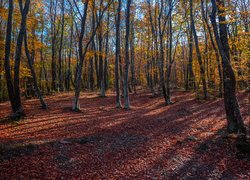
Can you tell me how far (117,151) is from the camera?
6.45 meters

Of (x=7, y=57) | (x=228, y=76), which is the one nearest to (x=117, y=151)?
(x=228, y=76)

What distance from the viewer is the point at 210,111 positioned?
518 inches

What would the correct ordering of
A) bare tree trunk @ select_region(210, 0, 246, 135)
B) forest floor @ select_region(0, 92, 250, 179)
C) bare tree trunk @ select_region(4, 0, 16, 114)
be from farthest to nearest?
bare tree trunk @ select_region(4, 0, 16, 114), bare tree trunk @ select_region(210, 0, 246, 135), forest floor @ select_region(0, 92, 250, 179)

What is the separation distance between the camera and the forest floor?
510 cm

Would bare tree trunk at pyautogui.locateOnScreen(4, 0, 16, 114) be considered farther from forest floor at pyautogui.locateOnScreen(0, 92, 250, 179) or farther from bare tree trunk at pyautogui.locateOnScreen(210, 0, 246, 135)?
bare tree trunk at pyautogui.locateOnScreen(210, 0, 246, 135)

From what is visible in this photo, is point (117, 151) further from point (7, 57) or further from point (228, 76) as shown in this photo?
point (7, 57)

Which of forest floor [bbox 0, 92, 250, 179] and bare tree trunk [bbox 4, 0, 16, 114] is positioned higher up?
bare tree trunk [bbox 4, 0, 16, 114]

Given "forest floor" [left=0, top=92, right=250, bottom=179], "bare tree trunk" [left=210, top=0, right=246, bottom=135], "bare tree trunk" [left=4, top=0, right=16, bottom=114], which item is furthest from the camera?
"bare tree trunk" [left=4, top=0, right=16, bottom=114]

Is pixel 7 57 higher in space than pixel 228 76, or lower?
higher

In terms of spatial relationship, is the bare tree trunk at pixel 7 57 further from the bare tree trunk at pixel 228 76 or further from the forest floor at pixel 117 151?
the bare tree trunk at pixel 228 76

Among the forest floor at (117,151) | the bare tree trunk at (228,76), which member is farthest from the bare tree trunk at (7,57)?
the bare tree trunk at (228,76)

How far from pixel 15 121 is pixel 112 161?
6294 millimetres

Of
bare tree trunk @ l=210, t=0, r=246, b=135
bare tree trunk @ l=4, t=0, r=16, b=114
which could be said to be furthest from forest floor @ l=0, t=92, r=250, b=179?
bare tree trunk @ l=4, t=0, r=16, b=114

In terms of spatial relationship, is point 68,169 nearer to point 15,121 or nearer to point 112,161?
point 112,161
